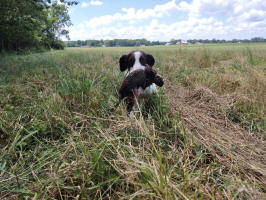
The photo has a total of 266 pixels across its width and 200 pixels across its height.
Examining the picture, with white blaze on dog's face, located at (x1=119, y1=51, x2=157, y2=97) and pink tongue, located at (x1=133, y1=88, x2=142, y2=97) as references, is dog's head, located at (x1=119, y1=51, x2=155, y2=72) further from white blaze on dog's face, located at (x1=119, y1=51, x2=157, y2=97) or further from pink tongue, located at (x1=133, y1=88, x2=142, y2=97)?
pink tongue, located at (x1=133, y1=88, x2=142, y2=97)

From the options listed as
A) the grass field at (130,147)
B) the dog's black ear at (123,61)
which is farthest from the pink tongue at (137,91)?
the dog's black ear at (123,61)

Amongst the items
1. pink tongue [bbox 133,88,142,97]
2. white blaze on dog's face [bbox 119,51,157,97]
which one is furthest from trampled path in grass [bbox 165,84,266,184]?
pink tongue [bbox 133,88,142,97]

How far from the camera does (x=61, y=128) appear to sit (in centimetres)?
174

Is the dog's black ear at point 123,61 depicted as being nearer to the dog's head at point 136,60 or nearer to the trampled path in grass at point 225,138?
the dog's head at point 136,60

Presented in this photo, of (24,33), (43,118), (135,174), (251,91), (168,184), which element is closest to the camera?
(168,184)

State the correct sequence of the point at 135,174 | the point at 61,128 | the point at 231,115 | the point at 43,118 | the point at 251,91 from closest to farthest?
the point at 135,174
the point at 61,128
the point at 43,118
the point at 231,115
the point at 251,91

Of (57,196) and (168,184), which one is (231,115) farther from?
(57,196)

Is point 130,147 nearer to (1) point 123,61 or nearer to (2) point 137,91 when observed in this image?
(2) point 137,91

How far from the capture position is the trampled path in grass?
131 centimetres

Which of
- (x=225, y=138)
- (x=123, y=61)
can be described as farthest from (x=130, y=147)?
(x=123, y=61)

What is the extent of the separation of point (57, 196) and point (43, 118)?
1100 millimetres

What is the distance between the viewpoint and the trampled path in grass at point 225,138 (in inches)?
51.4

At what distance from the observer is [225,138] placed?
173 cm

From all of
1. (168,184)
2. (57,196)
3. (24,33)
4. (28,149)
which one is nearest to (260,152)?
(168,184)
